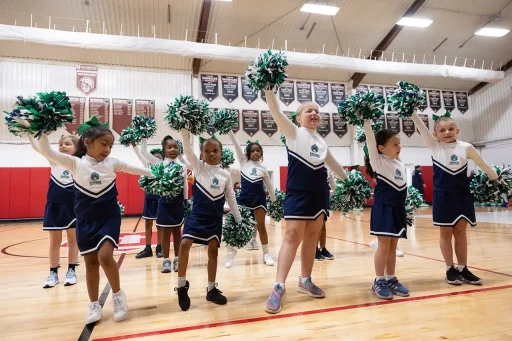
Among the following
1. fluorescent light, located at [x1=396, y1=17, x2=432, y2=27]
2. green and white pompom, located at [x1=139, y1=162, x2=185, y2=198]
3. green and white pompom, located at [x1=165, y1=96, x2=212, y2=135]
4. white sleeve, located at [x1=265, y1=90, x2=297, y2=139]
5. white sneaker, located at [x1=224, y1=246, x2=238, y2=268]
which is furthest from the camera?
fluorescent light, located at [x1=396, y1=17, x2=432, y2=27]

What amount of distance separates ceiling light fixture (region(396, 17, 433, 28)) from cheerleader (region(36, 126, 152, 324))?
40.1 feet

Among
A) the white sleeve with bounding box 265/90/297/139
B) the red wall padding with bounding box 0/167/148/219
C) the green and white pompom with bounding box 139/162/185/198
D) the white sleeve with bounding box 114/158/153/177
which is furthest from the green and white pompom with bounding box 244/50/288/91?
the red wall padding with bounding box 0/167/148/219

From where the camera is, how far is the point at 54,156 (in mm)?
2320

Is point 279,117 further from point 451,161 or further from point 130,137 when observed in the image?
point 130,137

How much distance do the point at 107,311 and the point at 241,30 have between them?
10.7 m

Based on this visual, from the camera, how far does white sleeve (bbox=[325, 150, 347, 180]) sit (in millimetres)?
2878

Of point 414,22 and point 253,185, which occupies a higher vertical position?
point 414,22

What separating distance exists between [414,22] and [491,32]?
130 inches

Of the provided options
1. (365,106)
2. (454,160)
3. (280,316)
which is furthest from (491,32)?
(280,316)

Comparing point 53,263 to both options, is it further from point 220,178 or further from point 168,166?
point 220,178

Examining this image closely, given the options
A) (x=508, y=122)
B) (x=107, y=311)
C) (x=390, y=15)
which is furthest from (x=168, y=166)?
(x=508, y=122)

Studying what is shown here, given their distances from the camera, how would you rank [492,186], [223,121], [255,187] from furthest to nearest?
1. [255,187]
2. [223,121]
3. [492,186]

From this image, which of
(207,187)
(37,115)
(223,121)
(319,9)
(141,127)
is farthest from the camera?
(319,9)

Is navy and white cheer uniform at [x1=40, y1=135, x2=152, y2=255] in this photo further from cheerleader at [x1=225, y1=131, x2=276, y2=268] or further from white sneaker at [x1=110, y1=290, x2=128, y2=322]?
cheerleader at [x1=225, y1=131, x2=276, y2=268]
